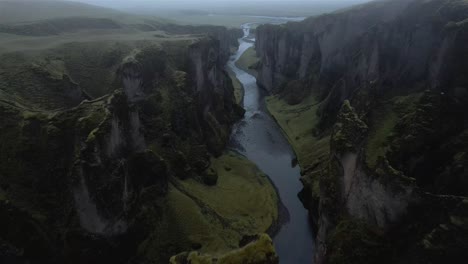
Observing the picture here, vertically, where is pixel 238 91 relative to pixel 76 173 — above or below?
below

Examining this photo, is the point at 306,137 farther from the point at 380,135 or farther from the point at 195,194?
the point at 195,194

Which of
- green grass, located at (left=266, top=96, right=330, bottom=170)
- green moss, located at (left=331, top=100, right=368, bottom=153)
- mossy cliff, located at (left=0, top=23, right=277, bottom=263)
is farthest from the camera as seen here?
green grass, located at (left=266, top=96, right=330, bottom=170)

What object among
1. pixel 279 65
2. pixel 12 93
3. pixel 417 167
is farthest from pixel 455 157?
pixel 279 65

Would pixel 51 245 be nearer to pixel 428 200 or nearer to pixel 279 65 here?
pixel 428 200

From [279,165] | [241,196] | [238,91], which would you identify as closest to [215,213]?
[241,196]

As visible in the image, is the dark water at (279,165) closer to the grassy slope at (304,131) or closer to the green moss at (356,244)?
the grassy slope at (304,131)

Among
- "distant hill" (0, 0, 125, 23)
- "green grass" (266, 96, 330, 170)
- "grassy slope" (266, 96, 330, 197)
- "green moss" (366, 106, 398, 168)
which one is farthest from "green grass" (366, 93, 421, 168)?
"distant hill" (0, 0, 125, 23)

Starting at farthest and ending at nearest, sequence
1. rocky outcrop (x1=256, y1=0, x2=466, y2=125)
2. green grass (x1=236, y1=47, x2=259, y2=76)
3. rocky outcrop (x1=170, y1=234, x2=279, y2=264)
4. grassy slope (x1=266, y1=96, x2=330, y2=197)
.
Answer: green grass (x1=236, y1=47, x2=259, y2=76), grassy slope (x1=266, y1=96, x2=330, y2=197), rocky outcrop (x1=256, y1=0, x2=466, y2=125), rocky outcrop (x1=170, y1=234, x2=279, y2=264)

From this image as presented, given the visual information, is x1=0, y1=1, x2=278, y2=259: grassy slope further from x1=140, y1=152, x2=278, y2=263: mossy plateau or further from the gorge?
the gorge
